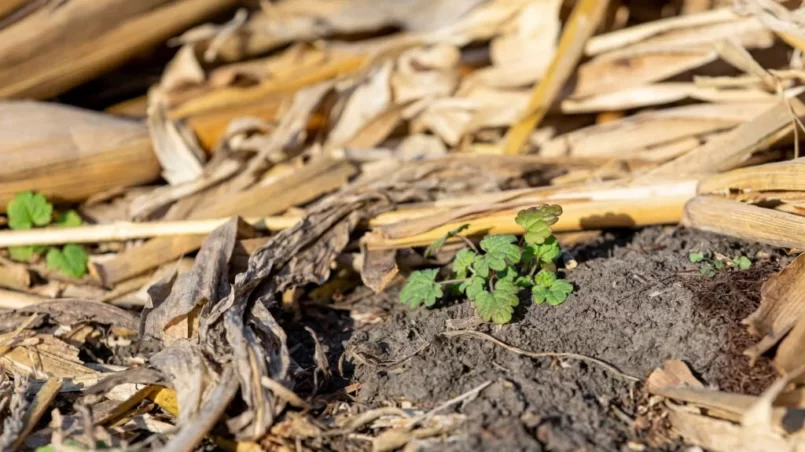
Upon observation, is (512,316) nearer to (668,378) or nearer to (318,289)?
(668,378)

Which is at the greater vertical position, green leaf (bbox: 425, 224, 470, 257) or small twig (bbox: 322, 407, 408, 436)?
green leaf (bbox: 425, 224, 470, 257)

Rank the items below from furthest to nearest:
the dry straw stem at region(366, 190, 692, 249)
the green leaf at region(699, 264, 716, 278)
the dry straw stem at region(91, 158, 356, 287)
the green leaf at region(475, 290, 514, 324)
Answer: the dry straw stem at region(91, 158, 356, 287) < the dry straw stem at region(366, 190, 692, 249) < the green leaf at region(699, 264, 716, 278) < the green leaf at region(475, 290, 514, 324)

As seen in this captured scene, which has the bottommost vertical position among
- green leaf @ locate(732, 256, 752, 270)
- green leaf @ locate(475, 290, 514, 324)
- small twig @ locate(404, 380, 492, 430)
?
green leaf @ locate(732, 256, 752, 270)

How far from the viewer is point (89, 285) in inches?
110

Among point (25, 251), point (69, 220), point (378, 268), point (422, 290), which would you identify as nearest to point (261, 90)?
point (69, 220)

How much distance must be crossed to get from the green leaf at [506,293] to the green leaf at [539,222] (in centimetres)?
15

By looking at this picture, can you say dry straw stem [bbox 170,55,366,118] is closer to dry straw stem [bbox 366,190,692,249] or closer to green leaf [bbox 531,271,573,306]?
dry straw stem [bbox 366,190,692,249]

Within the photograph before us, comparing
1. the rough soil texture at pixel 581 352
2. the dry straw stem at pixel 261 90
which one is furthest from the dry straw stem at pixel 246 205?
the rough soil texture at pixel 581 352

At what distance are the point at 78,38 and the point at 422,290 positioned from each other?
75.1 inches

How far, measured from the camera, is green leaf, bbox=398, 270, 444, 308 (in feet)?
7.41

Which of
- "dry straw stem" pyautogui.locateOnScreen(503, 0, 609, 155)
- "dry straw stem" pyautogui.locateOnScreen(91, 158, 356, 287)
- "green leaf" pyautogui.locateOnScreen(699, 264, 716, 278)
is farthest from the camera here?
"dry straw stem" pyautogui.locateOnScreen(503, 0, 609, 155)

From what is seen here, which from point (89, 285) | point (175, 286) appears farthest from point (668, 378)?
point (89, 285)

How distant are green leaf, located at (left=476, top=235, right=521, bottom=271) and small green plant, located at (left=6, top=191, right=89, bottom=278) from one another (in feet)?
4.73

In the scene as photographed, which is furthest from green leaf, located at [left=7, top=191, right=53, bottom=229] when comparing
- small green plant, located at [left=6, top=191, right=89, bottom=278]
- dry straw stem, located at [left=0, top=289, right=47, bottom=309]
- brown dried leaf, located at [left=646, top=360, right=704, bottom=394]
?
brown dried leaf, located at [left=646, top=360, right=704, bottom=394]
